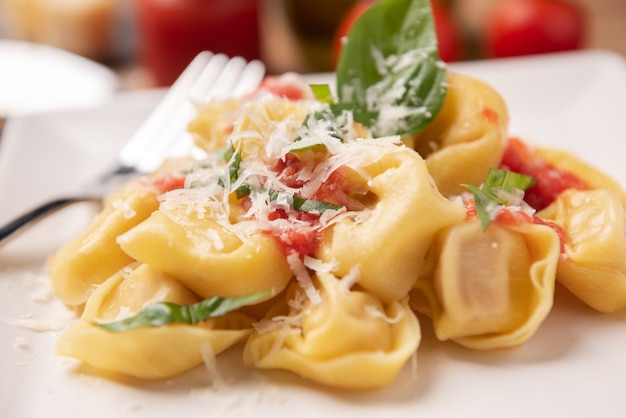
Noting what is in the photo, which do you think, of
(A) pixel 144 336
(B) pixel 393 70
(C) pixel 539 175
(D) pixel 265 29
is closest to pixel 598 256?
(C) pixel 539 175

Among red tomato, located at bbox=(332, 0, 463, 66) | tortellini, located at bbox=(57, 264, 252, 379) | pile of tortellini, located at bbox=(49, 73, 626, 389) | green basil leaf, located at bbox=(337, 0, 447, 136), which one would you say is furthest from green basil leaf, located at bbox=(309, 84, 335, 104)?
red tomato, located at bbox=(332, 0, 463, 66)

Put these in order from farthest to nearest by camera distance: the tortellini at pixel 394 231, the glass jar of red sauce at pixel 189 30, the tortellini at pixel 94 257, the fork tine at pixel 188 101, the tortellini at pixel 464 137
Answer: the glass jar of red sauce at pixel 189 30 < the fork tine at pixel 188 101 < the tortellini at pixel 464 137 < the tortellini at pixel 94 257 < the tortellini at pixel 394 231

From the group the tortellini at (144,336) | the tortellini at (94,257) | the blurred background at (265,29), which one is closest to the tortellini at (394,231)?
the tortellini at (144,336)

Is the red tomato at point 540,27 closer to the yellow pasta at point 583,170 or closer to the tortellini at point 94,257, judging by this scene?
the yellow pasta at point 583,170

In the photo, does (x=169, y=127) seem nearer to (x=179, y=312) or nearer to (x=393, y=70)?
(x=393, y=70)

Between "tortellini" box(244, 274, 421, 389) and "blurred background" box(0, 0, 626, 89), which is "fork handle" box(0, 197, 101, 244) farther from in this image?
"blurred background" box(0, 0, 626, 89)

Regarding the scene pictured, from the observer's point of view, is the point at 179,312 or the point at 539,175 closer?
the point at 179,312
